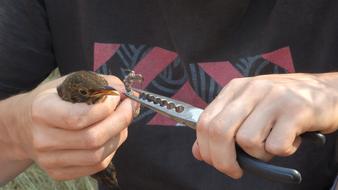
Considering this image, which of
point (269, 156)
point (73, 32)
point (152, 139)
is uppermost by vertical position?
point (269, 156)

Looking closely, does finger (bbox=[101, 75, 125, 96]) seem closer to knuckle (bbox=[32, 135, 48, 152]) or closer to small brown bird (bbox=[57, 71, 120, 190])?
small brown bird (bbox=[57, 71, 120, 190])

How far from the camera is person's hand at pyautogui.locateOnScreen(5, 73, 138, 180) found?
114 centimetres

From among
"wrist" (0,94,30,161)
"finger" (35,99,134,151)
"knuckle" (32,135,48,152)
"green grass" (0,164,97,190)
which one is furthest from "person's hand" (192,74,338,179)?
"green grass" (0,164,97,190)

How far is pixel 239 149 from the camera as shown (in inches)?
37.4

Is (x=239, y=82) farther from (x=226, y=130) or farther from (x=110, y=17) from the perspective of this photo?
(x=110, y=17)

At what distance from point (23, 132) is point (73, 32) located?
389 millimetres

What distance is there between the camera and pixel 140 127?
4.98 ft

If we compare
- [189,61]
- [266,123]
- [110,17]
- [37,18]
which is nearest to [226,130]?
[266,123]

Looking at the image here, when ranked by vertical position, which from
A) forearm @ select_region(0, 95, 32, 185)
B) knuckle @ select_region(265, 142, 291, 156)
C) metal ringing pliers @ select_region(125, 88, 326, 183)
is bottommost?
forearm @ select_region(0, 95, 32, 185)

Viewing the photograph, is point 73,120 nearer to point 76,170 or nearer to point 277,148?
point 76,170

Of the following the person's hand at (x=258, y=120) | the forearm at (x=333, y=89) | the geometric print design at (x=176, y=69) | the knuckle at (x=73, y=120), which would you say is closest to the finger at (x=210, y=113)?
the person's hand at (x=258, y=120)

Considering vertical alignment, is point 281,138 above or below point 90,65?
above

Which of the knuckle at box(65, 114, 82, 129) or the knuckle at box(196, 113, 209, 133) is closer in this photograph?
the knuckle at box(196, 113, 209, 133)

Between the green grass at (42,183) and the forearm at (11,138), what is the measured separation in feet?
3.08
